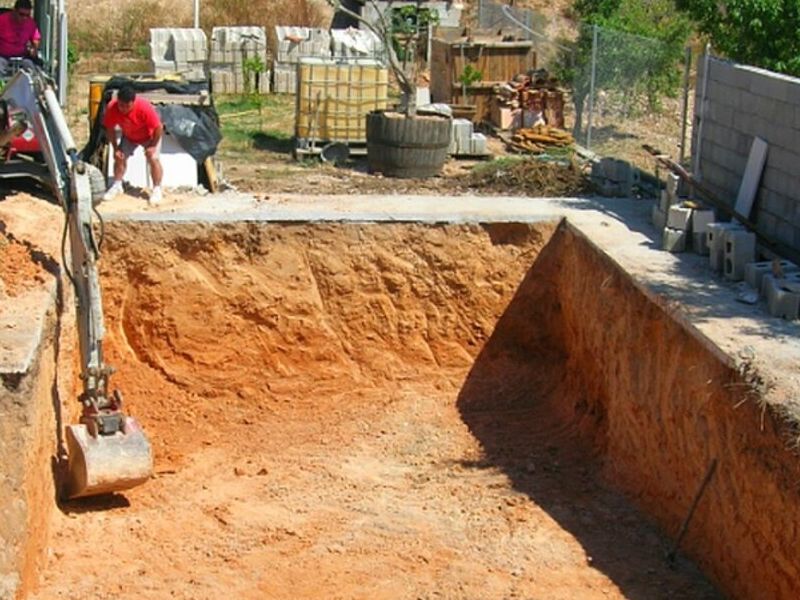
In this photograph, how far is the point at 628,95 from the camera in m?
19.8

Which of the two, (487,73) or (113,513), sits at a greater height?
(487,73)

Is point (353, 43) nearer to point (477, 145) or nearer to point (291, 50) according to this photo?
point (291, 50)

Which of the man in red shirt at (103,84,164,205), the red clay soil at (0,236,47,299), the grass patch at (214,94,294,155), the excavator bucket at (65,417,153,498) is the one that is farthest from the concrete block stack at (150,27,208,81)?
the excavator bucket at (65,417,153,498)

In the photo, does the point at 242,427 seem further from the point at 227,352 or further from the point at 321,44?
the point at 321,44

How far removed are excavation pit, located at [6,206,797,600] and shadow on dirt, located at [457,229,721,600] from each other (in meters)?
0.02

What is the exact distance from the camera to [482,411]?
13.3m

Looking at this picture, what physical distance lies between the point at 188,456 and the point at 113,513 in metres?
1.79

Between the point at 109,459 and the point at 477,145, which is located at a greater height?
the point at 477,145

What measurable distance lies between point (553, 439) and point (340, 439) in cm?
206

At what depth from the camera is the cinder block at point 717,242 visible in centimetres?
1149

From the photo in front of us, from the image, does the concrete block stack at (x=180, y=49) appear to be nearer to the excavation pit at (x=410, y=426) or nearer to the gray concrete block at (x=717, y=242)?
the excavation pit at (x=410, y=426)

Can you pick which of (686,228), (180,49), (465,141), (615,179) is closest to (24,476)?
(686,228)

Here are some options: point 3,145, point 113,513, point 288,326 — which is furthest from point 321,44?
→ point 113,513

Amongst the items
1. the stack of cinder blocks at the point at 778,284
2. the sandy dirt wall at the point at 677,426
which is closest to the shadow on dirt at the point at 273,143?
the sandy dirt wall at the point at 677,426
